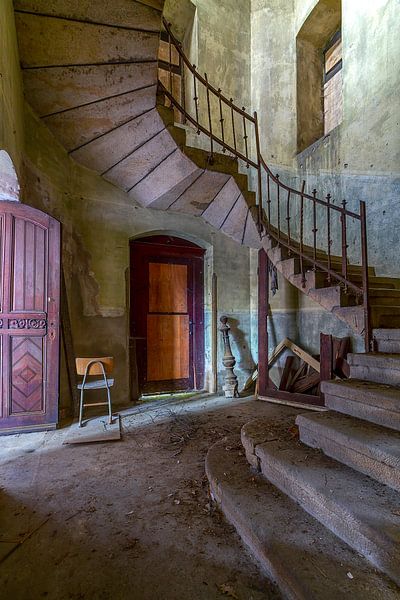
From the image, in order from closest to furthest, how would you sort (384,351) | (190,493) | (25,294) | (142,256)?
(190,493) → (384,351) → (25,294) → (142,256)

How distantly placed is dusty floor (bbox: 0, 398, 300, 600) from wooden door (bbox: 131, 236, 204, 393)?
1838 millimetres

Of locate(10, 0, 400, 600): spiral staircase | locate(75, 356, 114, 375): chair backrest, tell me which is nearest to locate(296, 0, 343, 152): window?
locate(10, 0, 400, 600): spiral staircase

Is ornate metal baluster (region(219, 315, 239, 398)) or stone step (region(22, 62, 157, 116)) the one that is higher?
stone step (region(22, 62, 157, 116))

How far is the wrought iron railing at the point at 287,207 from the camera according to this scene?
10.6 feet

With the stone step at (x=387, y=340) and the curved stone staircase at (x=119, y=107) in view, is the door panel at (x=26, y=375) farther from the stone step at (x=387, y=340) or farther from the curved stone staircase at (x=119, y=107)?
the stone step at (x=387, y=340)

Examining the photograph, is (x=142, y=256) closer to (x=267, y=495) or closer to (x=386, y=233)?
(x=386, y=233)

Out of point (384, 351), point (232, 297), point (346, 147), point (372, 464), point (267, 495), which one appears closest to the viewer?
point (372, 464)

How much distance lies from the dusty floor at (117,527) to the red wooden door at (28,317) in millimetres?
363

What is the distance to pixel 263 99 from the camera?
530 centimetres

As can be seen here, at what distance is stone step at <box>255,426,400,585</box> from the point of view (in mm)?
1164

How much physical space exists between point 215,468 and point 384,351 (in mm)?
1579

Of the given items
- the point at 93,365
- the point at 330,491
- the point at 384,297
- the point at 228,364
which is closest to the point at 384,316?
the point at 384,297

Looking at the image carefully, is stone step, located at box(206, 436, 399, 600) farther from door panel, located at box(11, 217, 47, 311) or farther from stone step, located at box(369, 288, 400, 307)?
door panel, located at box(11, 217, 47, 311)

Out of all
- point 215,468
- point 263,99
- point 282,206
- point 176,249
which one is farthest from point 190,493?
point 263,99
